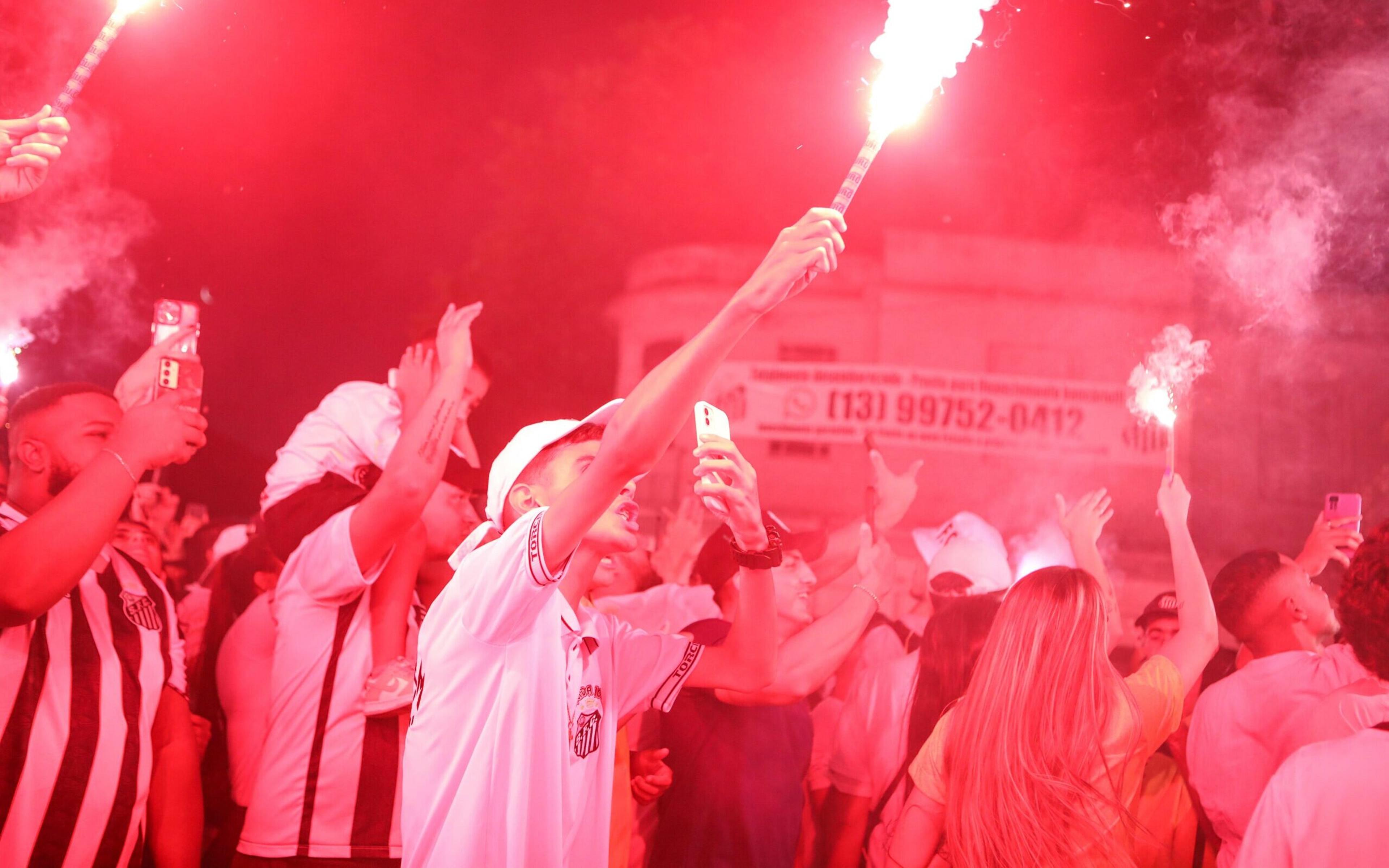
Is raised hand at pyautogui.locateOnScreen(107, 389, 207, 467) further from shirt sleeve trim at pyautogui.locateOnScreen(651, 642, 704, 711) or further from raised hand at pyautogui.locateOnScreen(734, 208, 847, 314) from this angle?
raised hand at pyautogui.locateOnScreen(734, 208, 847, 314)

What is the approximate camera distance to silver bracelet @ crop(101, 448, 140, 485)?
2852 mm

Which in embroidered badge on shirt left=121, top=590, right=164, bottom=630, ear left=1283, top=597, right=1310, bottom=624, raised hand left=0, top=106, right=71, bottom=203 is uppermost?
raised hand left=0, top=106, right=71, bottom=203

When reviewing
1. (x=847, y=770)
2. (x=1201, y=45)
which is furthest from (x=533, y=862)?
(x=1201, y=45)

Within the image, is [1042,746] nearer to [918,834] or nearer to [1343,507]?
[918,834]

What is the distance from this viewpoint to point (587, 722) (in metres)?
2.67

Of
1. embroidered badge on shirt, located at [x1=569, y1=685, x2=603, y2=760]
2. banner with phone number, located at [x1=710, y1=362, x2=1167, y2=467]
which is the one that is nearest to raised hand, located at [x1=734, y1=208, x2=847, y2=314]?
embroidered badge on shirt, located at [x1=569, y1=685, x2=603, y2=760]

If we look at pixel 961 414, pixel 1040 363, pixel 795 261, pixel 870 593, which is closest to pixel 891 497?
pixel 870 593

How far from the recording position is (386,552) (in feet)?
11.2

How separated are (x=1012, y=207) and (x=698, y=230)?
3.05 meters

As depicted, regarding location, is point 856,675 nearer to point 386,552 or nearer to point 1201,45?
point 386,552

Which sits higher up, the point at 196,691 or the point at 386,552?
the point at 386,552

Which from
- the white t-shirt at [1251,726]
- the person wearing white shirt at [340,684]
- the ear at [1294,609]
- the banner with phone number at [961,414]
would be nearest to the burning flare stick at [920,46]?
the person wearing white shirt at [340,684]

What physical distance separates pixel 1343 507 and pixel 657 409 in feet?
12.8

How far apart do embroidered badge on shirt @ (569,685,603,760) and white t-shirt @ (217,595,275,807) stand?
6.03 ft
